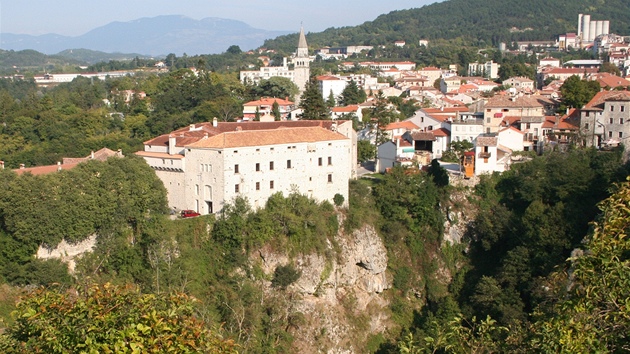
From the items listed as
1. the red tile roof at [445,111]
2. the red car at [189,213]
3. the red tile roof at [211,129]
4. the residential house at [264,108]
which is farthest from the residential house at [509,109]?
the red car at [189,213]

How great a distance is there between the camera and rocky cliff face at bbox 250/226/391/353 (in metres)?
32.1

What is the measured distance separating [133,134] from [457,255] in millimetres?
26943

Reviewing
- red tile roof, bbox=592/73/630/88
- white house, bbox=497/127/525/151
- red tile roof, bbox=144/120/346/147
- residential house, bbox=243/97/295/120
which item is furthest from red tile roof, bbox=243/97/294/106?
red tile roof, bbox=592/73/630/88

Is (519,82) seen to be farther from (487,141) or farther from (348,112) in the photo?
(487,141)

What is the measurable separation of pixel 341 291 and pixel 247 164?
26.9 ft

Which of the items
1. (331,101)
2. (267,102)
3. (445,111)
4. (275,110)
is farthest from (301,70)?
(445,111)

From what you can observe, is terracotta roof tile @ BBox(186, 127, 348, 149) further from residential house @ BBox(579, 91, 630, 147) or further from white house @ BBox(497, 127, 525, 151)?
residential house @ BBox(579, 91, 630, 147)

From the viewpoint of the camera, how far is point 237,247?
31281 millimetres

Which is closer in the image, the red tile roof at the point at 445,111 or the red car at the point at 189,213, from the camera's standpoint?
the red car at the point at 189,213

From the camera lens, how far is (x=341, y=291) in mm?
34312

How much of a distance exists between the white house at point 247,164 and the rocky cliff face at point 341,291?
108 inches

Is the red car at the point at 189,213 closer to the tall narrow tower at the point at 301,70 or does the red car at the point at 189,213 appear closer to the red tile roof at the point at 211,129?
the red tile roof at the point at 211,129

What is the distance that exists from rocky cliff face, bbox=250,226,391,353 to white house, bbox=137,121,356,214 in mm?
2738

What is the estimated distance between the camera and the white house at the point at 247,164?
31188mm
